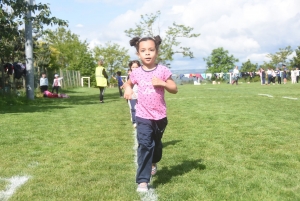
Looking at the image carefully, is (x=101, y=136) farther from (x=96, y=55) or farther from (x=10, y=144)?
(x=96, y=55)

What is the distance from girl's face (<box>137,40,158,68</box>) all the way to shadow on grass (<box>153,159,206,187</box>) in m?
1.41

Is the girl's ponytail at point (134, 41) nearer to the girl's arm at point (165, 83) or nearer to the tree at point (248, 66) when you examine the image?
the girl's arm at point (165, 83)

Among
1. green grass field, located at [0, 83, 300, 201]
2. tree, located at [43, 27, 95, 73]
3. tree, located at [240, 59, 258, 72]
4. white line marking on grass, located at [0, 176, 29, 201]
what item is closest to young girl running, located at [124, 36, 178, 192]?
green grass field, located at [0, 83, 300, 201]

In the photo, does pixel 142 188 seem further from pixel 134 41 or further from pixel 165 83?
pixel 134 41

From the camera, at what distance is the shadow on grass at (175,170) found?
17.4ft

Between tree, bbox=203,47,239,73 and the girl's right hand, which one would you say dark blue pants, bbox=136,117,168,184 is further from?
tree, bbox=203,47,239,73

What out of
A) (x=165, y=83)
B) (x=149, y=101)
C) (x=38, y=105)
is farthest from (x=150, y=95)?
(x=38, y=105)

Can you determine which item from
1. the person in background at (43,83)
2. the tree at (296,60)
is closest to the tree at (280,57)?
the tree at (296,60)

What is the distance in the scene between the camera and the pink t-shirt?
4.93m

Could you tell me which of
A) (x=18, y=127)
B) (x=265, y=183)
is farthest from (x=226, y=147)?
(x=18, y=127)

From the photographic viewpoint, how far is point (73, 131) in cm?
1009

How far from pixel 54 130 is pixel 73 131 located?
502 mm

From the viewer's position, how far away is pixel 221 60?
10131 cm

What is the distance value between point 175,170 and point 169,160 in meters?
0.67
